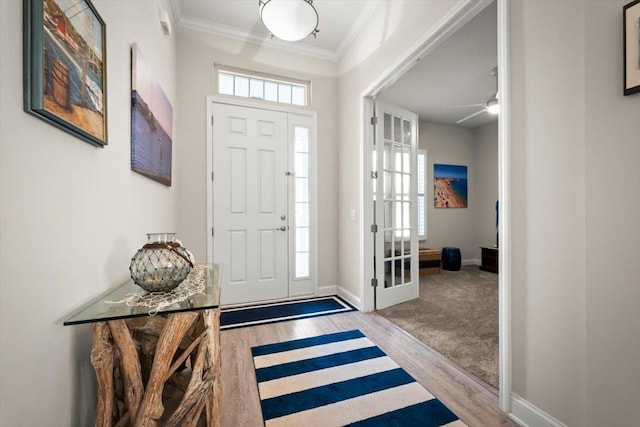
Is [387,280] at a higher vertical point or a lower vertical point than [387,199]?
lower

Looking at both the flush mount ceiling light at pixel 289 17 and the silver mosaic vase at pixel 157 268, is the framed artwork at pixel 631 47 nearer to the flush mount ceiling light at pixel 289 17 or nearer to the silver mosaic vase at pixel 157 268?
the flush mount ceiling light at pixel 289 17

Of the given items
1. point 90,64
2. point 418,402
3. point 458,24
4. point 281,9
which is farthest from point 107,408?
point 458,24

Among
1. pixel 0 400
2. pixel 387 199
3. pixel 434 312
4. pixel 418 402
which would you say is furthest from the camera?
pixel 387 199

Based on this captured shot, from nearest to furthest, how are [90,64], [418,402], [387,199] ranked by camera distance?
[90,64] < [418,402] < [387,199]

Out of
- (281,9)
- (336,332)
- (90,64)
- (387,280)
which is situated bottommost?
(336,332)

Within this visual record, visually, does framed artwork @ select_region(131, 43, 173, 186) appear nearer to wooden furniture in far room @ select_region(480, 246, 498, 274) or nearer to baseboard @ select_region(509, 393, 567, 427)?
baseboard @ select_region(509, 393, 567, 427)

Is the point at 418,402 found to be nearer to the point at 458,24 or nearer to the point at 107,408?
the point at 107,408

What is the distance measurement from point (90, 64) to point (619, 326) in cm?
230

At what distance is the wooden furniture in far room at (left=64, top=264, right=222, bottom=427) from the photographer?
0.99 m

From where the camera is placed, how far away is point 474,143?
19.2 feet

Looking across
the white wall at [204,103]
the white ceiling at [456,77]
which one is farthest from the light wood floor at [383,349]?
the white ceiling at [456,77]

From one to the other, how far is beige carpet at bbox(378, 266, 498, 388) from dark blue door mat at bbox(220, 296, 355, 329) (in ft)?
1.89

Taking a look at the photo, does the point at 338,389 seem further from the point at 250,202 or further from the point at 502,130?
the point at 250,202

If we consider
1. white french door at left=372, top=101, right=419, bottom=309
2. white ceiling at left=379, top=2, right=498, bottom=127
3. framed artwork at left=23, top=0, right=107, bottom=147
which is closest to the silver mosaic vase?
framed artwork at left=23, top=0, right=107, bottom=147
